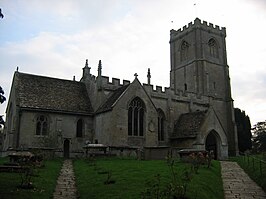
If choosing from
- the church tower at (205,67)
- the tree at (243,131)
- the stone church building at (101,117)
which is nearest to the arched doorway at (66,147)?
the stone church building at (101,117)

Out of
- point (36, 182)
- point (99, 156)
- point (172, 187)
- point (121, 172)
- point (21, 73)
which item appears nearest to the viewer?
point (172, 187)

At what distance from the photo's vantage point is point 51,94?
118 ft

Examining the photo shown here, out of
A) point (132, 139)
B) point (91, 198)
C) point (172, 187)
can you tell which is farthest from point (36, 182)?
point (132, 139)

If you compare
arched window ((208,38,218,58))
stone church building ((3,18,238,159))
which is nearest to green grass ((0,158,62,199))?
stone church building ((3,18,238,159))

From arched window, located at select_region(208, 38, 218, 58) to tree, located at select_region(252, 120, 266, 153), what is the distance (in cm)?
2082

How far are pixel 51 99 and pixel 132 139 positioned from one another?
33.3 feet

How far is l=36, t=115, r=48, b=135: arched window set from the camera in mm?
32969

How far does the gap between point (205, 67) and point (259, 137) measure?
27113 millimetres

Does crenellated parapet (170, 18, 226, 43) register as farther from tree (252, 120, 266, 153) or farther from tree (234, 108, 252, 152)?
tree (252, 120, 266, 153)

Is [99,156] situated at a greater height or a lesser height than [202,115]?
lesser

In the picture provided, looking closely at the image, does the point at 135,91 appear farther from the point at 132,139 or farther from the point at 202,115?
the point at 202,115

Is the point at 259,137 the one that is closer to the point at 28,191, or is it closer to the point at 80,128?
the point at 80,128

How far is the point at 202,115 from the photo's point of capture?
36969 millimetres

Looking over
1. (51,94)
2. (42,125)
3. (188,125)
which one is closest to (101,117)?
(42,125)
